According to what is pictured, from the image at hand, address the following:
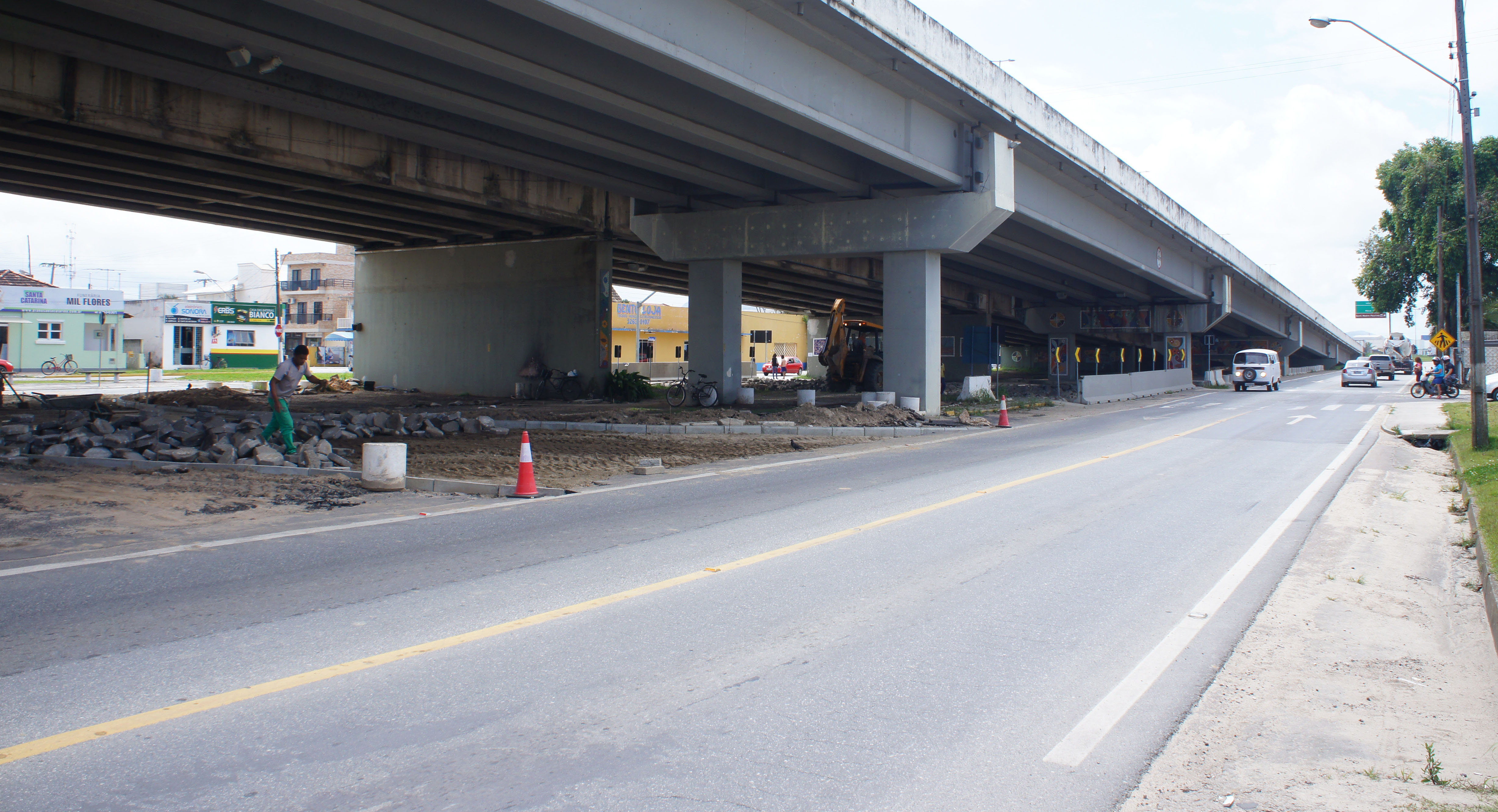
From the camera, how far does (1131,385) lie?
38.6 meters

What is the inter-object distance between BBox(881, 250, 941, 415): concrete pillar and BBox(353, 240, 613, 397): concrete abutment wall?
9926mm

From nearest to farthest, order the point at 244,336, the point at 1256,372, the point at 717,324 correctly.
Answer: the point at 717,324 < the point at 1256,372 < the point at 244,336

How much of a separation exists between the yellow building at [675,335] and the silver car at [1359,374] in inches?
1363

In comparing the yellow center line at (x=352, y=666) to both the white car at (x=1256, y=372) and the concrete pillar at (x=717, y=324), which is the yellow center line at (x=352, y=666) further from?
the white car at (x=1256, y=372)

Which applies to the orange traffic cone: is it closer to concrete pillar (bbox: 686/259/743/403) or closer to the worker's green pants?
the worker's green pants

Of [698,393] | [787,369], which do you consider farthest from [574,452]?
[787,369]

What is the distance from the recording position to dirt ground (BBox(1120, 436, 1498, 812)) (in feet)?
12.1

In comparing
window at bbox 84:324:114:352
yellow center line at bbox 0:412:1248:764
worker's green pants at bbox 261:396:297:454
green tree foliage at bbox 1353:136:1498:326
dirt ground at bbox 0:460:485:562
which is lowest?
yellow center line at bbox 0:412:1248:764

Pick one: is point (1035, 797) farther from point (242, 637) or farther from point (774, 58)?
point (774, 58)

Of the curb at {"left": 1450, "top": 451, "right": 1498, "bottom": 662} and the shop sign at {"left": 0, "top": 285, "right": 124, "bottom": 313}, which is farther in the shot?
the shop sign at {"left": 0, "top": 285, "right": 124, "bottom": 313}

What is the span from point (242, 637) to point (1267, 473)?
13.1 meters

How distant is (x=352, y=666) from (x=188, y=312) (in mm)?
62664

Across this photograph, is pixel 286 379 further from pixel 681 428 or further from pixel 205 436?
pixel 681 428

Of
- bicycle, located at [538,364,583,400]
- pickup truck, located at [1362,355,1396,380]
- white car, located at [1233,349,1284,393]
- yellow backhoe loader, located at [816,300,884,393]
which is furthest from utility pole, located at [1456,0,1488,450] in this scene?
pickup truck, located at [1362,355,1396,380]
